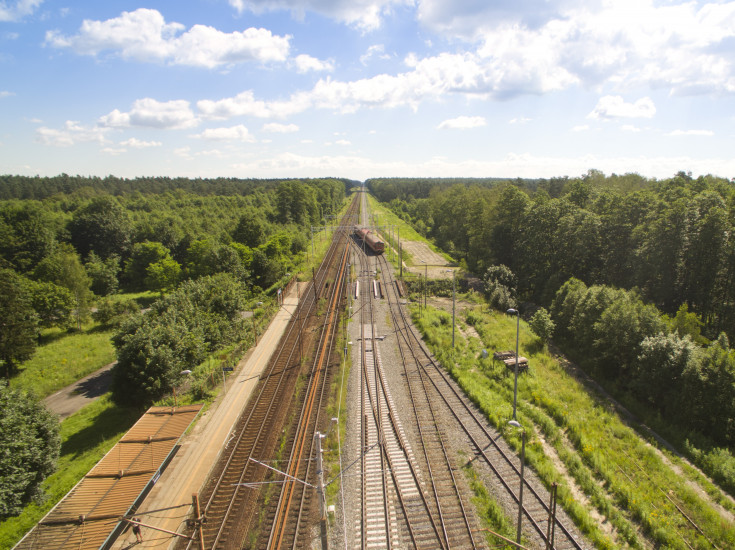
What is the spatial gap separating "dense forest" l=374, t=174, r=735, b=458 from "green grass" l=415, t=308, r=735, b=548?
3747 mm

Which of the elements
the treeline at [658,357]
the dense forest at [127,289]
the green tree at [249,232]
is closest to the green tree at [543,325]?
the treeline at [658,357]

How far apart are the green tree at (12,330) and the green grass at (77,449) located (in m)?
9.74

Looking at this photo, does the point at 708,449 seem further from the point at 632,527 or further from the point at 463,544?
the point at 463,544

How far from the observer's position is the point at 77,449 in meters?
21.7

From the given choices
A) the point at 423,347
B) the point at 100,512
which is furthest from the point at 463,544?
the point at 423,347

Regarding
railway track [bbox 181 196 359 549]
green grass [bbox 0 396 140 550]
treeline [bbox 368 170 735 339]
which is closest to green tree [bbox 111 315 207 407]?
green grass [bbox 0 396 140 550]

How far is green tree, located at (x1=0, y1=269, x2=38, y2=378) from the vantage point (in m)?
30.5

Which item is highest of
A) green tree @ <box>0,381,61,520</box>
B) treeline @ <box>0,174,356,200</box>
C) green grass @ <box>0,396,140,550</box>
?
treeline @ <box>0,174,356,200</box>

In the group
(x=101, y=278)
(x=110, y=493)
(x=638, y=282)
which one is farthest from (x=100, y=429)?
(x=638, y=282)

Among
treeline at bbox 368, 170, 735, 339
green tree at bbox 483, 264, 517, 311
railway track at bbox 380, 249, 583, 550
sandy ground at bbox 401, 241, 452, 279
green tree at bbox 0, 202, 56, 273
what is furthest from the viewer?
sandy ground at bbox 401, 241, 452, 279

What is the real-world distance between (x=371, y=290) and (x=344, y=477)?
32554 mm

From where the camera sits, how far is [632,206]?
42.1 meters

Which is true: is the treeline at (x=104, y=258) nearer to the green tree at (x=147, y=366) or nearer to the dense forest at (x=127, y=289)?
the dense forest at (x=127, y=289)

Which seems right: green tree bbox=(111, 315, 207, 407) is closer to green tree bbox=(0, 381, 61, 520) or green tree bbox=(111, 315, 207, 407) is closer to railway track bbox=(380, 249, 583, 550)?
green tree bbox=(0, 381, 61, 520)
